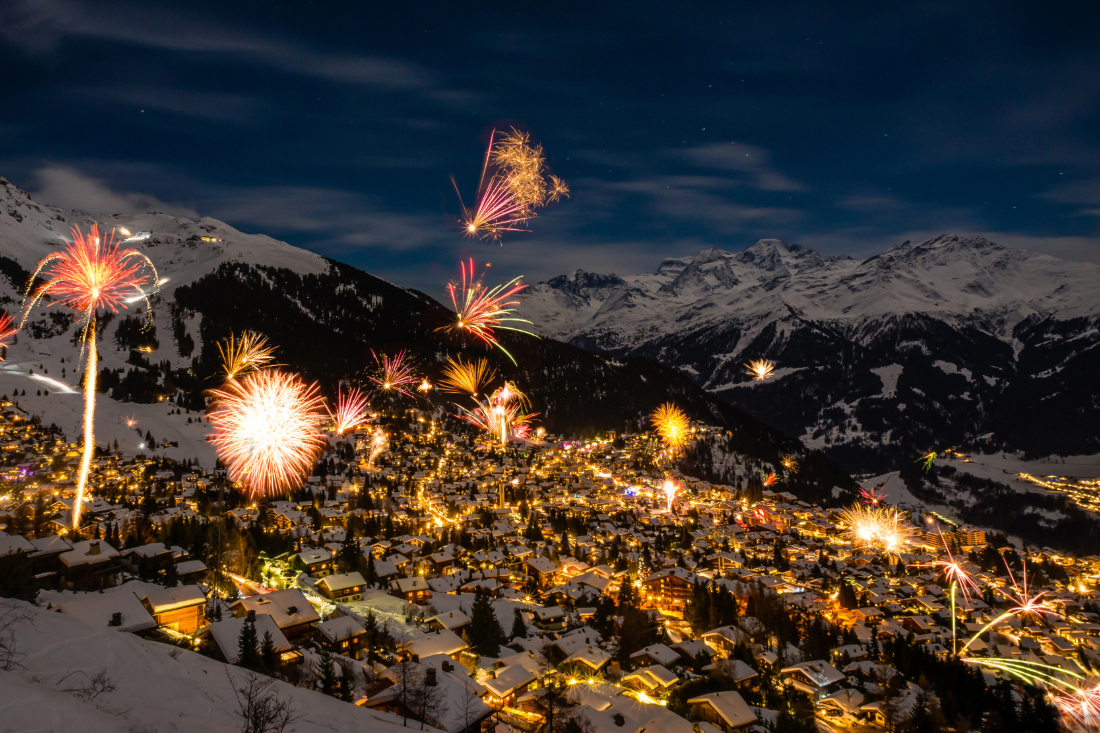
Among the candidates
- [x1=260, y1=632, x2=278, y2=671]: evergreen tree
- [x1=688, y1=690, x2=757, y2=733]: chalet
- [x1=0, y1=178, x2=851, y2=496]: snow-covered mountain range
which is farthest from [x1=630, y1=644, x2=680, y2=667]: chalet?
[x1=0, y1=178, x2=851, y2=496]: snow-covered mountain range

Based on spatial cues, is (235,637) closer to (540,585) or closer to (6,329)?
(540,585)

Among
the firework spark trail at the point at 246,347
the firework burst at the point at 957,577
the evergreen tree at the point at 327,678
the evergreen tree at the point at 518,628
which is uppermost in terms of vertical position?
the firework spark trail at the point at 246,347

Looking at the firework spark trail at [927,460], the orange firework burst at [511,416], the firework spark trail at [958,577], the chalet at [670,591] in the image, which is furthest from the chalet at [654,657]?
the firework spark trail at [927,460]

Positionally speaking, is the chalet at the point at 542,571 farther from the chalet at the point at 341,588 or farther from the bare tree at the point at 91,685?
the bare tree at the point at 91,685

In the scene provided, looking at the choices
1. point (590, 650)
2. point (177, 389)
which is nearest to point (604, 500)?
point (590, 650)

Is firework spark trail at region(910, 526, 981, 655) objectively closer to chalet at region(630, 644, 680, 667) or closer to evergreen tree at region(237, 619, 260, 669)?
chalet at region(630, 644, 680, 667)
